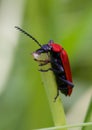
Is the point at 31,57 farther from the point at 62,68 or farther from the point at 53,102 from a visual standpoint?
the point at 53,102

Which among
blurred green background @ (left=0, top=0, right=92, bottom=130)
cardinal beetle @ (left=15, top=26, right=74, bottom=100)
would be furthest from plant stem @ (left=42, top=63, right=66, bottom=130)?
cardinal beetle @ (left=15, top=26, right=74, bottom=100)

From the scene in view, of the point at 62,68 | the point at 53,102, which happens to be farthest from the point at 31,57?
the point at 53,102

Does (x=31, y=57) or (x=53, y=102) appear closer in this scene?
(x=53, y=102)

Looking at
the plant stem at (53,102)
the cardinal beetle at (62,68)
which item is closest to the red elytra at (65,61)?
the cardinal beetle at (62,68)

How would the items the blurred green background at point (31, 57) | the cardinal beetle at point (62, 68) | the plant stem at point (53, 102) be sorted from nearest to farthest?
1. the plant stem at point (53, 102)
2. the blurred green background at point (31, 57)
3. the cardinal beetle at point (62, 68)

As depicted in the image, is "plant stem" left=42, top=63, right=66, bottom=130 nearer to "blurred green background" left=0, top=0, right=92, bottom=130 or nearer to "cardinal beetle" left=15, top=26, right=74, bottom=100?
"blurred green background" left=0, top=0, right=92, bottom=130

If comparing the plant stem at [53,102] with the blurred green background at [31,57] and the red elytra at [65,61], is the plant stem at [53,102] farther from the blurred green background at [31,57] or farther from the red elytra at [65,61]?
the red elytra at [65,61]

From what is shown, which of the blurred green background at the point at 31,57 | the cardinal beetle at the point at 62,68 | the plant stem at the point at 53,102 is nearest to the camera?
the plant stem at the point at 53,102

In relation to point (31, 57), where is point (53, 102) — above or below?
below

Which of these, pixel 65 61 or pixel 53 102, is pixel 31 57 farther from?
pixel 53 102
